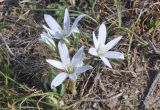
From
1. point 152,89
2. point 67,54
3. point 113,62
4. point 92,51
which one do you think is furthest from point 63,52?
point 152,89

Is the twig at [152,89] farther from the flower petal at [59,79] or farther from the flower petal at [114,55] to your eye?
the flower petal at [59,79]

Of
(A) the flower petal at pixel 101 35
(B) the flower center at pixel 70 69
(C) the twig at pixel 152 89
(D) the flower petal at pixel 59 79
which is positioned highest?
(A) the flower petal at pixel 101 35

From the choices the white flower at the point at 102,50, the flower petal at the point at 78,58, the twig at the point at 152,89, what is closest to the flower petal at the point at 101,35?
the white flower at the point at 102,50

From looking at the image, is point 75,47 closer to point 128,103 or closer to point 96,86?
point 96,86

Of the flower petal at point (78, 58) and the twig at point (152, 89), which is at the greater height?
the flower petal at point (78, 58)

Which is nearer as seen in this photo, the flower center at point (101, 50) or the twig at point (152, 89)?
the flower center at point (101, 50)

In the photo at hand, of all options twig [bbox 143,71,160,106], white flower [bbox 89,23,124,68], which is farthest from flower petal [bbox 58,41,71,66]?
twig [bbox 143,71,160,106]

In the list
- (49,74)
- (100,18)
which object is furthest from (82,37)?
(49,74)
